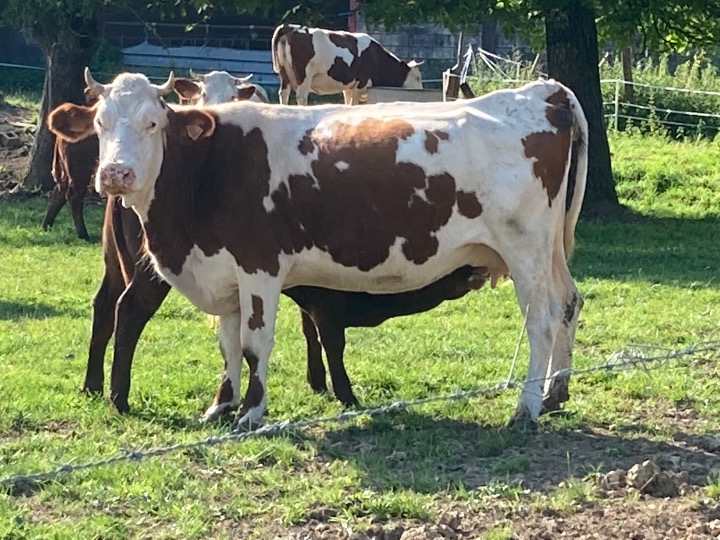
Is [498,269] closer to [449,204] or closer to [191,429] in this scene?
[449,204]

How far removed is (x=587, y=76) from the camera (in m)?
18.4

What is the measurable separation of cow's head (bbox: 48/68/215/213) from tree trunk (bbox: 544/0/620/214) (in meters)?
10.8

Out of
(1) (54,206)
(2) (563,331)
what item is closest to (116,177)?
(2) (563,331)

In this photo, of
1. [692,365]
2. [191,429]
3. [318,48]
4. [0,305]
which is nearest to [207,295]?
[191,429]

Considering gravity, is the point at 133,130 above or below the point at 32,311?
above

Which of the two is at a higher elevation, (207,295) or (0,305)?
(207,295)

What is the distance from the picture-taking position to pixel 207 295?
827 cm

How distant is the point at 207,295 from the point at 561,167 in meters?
2.31

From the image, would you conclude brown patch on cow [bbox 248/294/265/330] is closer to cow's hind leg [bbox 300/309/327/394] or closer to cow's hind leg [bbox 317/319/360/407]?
cow's hind leg [bbox 317/319/360/407]

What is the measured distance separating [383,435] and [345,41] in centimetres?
1736

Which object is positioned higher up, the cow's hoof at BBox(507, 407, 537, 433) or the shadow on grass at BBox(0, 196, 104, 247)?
the cow's hoof at BBox(507, 407, 537, 433)

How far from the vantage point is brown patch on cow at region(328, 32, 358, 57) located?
2425 cm

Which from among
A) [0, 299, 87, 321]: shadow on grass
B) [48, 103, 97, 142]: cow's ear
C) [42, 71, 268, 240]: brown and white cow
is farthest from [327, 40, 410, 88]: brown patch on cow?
[48, 103, 97, 142]: cow's ear

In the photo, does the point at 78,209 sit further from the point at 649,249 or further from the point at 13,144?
the point at 13,144
